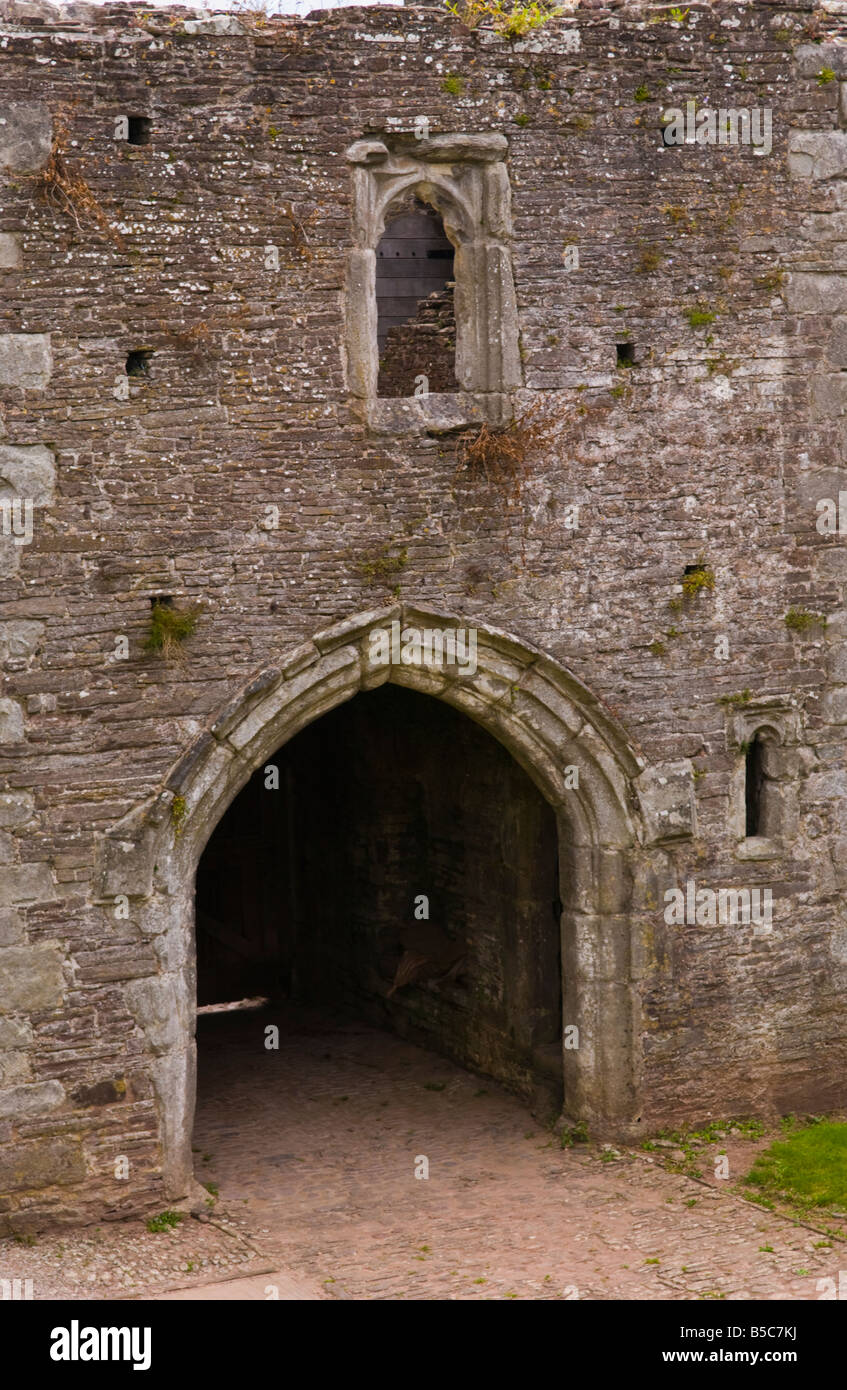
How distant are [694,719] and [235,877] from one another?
4.55 metres

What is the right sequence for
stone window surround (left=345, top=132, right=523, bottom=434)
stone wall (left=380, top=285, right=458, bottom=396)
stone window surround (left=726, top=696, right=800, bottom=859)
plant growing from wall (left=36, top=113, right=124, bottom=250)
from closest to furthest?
plant growing from wall (left=36, top=113, right=124, bottom=250), stone window surround (left=345, top=132, right=523, bottom=434), stone window surround (left=726, top=696, right=800, bottom=859), stone wall (left=380, top=285, right=458, bottom=396)

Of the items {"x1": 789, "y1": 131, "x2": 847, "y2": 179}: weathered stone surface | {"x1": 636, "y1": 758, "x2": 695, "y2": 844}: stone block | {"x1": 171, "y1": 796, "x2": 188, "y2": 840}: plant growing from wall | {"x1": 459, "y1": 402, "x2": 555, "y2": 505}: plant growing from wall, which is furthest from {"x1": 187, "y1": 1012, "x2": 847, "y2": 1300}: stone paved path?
{"x1": 789, "y1": 131, "x2": 847, "y2": 179}: weathered stone surface

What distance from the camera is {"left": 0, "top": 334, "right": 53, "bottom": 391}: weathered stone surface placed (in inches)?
312

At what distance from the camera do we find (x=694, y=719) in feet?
30.6

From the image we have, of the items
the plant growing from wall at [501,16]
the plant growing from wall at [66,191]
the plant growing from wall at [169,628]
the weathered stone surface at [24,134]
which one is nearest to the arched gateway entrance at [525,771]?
the plant growing from wall at [169,628]

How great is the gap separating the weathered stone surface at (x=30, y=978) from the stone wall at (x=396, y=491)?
0.04ft

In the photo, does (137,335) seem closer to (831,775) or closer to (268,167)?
(268,167)

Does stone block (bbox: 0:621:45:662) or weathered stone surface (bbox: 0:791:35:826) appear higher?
stone block (bbox: 0:621:45:662)

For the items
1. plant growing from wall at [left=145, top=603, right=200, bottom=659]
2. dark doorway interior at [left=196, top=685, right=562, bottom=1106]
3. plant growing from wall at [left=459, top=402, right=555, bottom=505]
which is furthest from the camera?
dark doorway interior at [left=196, top=685, right=562, bottom=1106]

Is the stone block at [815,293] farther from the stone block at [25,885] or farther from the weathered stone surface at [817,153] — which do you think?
the stone block at [25,885]

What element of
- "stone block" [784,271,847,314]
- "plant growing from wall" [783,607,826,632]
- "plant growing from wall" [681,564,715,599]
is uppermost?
"stone block" [784,271,847,314]

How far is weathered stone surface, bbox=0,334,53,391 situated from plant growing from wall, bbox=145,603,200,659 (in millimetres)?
1117

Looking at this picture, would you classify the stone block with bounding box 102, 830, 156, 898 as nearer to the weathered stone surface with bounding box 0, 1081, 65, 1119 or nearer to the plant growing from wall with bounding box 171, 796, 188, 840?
the plant growing from wall with bounding box 171, 796, 188, 840

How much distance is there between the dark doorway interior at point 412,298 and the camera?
10797 mm
